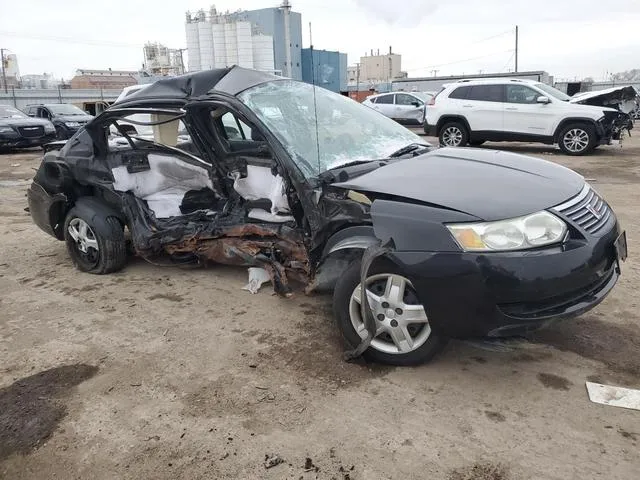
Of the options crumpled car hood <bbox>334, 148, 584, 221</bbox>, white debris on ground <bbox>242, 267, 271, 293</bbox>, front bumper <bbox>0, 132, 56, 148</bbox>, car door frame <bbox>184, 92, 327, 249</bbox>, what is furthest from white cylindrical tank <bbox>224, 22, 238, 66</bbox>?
crumpled car hood <bbox>334, 148, 584, 221</bbox>

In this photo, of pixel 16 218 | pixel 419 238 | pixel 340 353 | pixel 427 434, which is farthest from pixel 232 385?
pixel 16 218

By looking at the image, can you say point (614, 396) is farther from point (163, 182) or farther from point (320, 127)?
point (163, 182)

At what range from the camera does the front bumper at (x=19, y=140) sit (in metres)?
14.8

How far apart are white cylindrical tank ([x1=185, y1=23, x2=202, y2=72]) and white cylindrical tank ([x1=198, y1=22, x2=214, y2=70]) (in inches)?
16.1

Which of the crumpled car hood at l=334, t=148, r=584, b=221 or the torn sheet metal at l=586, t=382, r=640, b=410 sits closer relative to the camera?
the torn sheet metal at l=586, t=382, r=640, b=410

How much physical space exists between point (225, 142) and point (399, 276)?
221 cm

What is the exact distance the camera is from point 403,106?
62.1 feet

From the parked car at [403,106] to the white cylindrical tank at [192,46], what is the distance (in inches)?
625

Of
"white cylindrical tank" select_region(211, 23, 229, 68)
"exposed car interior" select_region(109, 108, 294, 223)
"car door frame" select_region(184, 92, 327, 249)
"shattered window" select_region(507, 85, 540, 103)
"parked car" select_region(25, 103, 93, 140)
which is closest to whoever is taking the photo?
"car door frame" select_region(184, 92, 327, 249)

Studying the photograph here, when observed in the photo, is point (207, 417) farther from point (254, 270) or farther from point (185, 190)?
point (185, 190)

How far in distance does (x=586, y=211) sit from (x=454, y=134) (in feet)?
35.7

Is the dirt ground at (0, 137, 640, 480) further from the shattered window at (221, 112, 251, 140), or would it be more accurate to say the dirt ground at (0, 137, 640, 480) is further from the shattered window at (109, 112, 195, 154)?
the shattered window at (109, 112, 195, 154)

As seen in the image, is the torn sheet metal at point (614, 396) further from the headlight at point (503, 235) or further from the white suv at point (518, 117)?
the white suv at point (518, 117)

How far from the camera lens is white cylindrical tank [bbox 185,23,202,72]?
102 ft
